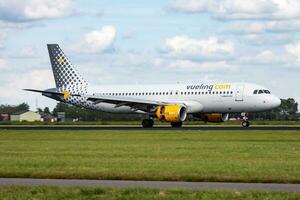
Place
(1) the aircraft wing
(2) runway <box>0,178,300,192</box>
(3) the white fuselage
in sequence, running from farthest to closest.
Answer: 1. (1) the aircraft wing
2. (3) the white fuselage
3. (2) runway <box>0,178,300,192</box>

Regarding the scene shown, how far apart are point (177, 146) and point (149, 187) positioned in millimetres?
14437

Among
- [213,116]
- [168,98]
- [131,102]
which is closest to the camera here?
[131,102]

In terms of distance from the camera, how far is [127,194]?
15.8m

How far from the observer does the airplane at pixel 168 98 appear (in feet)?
190

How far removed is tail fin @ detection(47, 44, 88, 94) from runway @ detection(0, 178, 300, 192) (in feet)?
160

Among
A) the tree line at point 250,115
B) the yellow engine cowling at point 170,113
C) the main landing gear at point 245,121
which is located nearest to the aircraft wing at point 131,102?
the yellow engine cowling at point 170,113

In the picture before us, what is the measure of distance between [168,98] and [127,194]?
45.9m

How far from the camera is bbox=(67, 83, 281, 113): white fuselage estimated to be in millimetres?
57875

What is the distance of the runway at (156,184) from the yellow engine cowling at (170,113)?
38.2 meters

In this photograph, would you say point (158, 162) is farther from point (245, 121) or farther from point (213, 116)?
point (213, 116)

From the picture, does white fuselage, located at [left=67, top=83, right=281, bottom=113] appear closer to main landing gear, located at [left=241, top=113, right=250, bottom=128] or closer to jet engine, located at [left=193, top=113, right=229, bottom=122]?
main landing gear, located at [left=241, top=113, right=250, bottom=128]

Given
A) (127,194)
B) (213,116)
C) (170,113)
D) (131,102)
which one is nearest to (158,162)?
(127,194)

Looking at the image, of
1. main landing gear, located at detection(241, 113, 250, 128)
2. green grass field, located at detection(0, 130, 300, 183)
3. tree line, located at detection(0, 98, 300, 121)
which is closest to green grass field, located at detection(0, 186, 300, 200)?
green grass field, located at detection(0, 130, 300, 183)

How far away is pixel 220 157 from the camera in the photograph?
82.2ft
